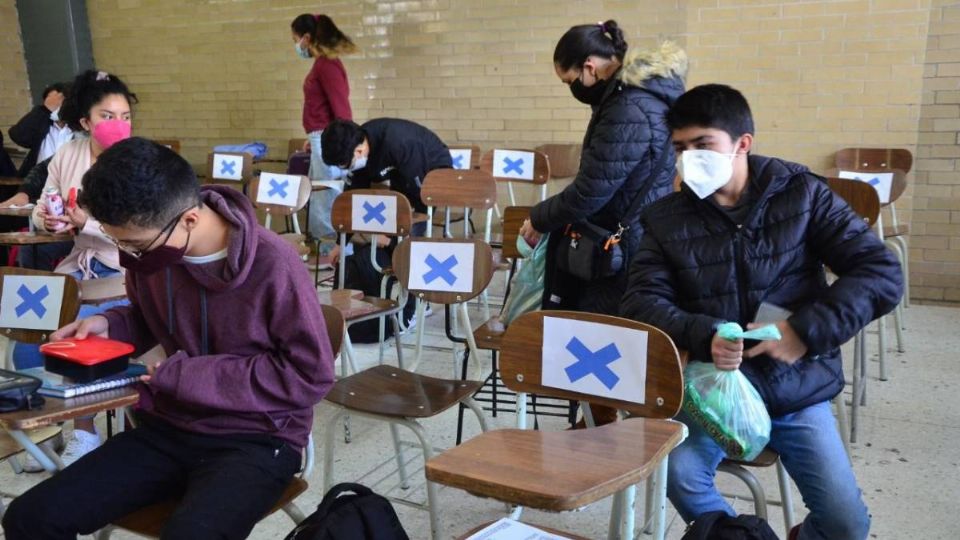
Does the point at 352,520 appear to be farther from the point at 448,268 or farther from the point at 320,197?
the point at 320,197

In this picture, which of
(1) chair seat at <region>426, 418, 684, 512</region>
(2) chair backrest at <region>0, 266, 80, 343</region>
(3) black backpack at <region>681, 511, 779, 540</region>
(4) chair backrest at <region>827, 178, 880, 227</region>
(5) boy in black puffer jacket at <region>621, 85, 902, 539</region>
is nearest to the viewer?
(1) chair seat at <region>426, 418, 684, 512</region>

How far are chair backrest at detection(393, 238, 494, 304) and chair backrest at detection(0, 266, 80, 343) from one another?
104 centimetres

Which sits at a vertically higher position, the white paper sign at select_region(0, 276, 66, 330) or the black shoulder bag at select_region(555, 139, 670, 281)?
the black shoulder bag at select_region(555, 139, 670, 281)

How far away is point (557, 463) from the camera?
1.23 m

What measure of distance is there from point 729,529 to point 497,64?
465 cm

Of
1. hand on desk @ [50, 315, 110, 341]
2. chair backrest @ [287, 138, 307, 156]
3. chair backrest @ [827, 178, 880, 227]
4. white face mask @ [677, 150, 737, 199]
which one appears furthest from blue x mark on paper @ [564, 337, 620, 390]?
chair backrest @ [287, 138, 307, 156]

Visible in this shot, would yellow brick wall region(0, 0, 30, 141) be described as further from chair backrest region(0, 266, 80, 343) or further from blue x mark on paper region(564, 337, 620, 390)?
blue x mark on paper region(564, 337, 620, 390)

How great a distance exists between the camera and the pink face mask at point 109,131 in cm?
260

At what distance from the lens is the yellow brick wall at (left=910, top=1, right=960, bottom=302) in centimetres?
431

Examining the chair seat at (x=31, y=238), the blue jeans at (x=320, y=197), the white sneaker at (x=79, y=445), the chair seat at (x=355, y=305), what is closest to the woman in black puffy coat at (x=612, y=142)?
the chair seat at (x=355, y=305)

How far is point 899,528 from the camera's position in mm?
→ 2244

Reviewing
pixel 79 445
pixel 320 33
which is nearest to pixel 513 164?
pixel 320 33

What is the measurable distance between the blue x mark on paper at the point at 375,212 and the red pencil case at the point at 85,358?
1.93m

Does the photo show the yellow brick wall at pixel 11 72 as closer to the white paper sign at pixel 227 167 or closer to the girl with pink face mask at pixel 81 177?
the white paper sign at pixel 227 167
